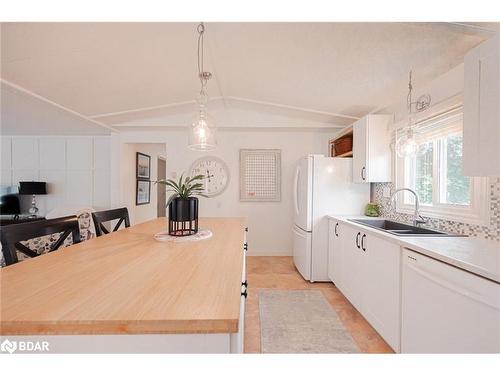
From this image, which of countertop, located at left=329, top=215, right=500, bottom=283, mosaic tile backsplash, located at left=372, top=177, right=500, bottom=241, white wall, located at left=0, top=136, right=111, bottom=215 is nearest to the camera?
countertop, located at left=329, top=215, right=500, bottom=283

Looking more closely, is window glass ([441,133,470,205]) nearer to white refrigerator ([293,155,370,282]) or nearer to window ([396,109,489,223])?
window ([396,109,489,223])

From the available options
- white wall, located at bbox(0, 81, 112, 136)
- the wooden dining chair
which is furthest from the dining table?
white wall, located at bbox(0, 81, 112, 136)

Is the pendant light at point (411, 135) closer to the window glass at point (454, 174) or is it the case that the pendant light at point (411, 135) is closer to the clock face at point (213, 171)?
the window glass at point (454, 174)

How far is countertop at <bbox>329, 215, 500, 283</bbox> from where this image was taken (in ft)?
3.30

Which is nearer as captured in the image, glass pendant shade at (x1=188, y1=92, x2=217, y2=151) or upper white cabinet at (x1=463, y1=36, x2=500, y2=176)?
upper white cabinet at (x1=463, y1=36, x2=500, y2=176)

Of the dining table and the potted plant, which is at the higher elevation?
the potted plant

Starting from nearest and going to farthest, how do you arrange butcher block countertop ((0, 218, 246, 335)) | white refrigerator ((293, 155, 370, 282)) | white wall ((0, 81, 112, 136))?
1. butcher block countertop ((0, 218, 246, 335))
2. white wall ((0, 81, 112, 136))
3. white refrigerator ((293, 155, 370, 282))

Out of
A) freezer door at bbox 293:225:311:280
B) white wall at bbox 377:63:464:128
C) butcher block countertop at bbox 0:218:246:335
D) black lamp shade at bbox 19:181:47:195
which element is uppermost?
white wall at bbox 377:63:464:128

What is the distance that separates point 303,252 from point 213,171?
203cm

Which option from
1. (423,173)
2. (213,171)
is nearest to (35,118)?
(213,171)

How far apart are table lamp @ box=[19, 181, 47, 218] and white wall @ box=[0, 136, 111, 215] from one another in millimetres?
134

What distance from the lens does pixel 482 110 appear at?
4.09 feet

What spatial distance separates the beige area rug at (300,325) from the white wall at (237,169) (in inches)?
59.3

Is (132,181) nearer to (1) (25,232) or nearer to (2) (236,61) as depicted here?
(2) (236,61)
